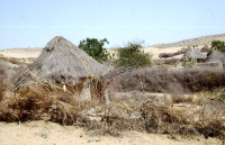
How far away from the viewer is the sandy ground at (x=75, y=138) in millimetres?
4391

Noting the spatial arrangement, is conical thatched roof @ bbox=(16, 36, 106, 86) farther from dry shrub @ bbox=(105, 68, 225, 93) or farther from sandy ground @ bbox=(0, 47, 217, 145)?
dry shrub @ bbox=(105, 68, 225, 93)

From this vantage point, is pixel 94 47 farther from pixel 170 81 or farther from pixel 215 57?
pixel 215 57

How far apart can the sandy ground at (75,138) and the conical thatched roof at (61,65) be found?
5.93ft

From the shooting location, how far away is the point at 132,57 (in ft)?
55.1

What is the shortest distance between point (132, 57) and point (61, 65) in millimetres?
10720

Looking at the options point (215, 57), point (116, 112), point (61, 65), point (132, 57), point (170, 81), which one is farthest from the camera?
point (132, 57)

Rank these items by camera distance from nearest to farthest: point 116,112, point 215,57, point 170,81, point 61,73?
point 116,112 < point 61,73 < point 170,81 < point 215,57

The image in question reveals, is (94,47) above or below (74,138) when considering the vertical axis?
above

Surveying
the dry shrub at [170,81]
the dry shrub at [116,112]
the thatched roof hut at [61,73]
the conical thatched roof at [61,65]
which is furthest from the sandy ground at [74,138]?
the dry shrub at [170,81]

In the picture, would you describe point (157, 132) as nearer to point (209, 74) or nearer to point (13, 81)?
point (13, 81)

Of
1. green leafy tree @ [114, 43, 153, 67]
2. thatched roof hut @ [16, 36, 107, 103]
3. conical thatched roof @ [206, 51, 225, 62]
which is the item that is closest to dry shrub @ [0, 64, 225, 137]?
thatched roof hut @ [16, 36, 107, 103]

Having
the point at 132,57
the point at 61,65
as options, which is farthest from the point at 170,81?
the point at 61,65

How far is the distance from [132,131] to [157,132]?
590mm

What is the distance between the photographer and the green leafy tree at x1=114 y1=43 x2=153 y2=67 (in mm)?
16422
